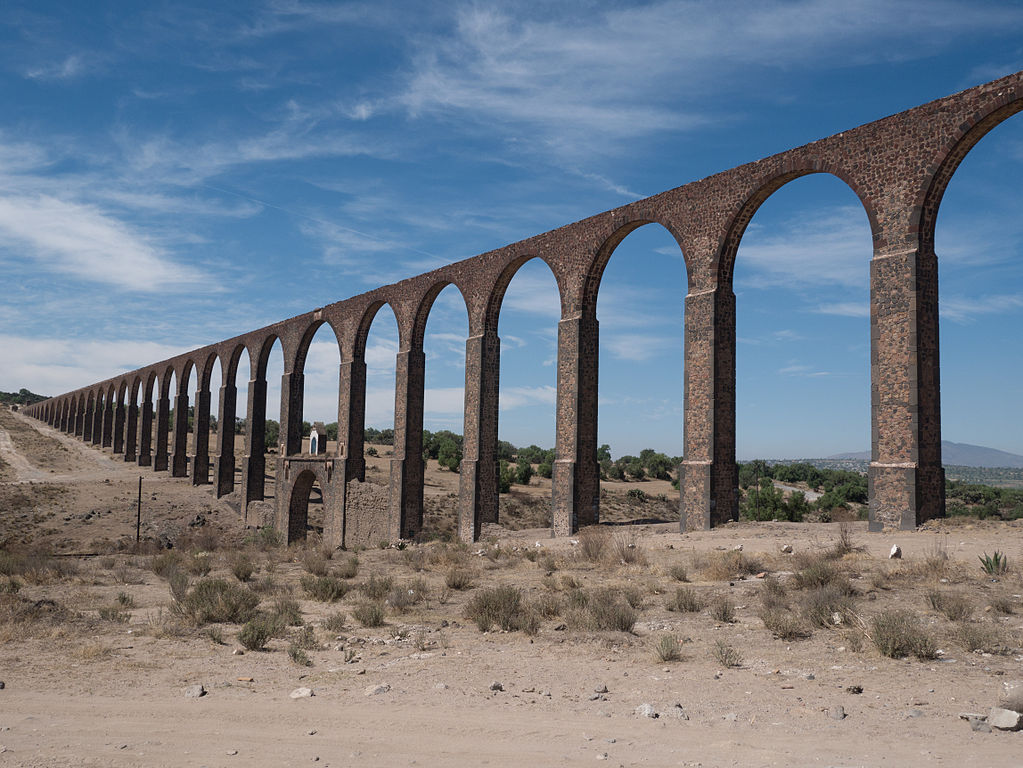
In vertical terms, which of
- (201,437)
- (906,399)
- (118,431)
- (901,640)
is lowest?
(901,640)

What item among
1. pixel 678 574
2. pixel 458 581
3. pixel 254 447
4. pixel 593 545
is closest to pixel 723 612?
pixel 678 574

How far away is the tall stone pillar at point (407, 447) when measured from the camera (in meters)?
23.6

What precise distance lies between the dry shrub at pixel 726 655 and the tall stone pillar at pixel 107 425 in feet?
211

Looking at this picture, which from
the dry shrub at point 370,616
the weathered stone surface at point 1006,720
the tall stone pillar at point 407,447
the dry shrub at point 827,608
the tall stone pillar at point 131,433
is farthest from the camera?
the tall stone pillar at point 131,433

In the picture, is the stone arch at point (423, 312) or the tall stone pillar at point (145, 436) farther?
the tall stone pillar at point (145, 436)

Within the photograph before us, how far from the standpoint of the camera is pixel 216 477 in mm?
37219

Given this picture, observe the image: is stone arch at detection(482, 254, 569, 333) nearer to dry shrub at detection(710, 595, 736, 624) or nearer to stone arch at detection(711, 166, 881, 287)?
stone arch at detection(711, 166, 881, 287)

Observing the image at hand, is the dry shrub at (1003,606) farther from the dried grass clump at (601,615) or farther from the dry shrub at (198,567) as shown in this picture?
the dry shrub at (198,567)

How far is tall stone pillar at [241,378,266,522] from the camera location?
33375 mm

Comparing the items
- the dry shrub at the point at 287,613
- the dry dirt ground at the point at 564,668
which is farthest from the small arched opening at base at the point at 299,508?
the dry shrub at the point at 287,613

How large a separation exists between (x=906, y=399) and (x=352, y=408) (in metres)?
19.5

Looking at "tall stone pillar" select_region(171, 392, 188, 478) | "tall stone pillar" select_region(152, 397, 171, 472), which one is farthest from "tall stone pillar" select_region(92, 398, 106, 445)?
"tall stone pillar" select_region(171, 392, 188, 478)

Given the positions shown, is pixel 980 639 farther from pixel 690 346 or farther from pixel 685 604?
pixel 690 346

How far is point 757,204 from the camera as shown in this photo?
15.3 m
